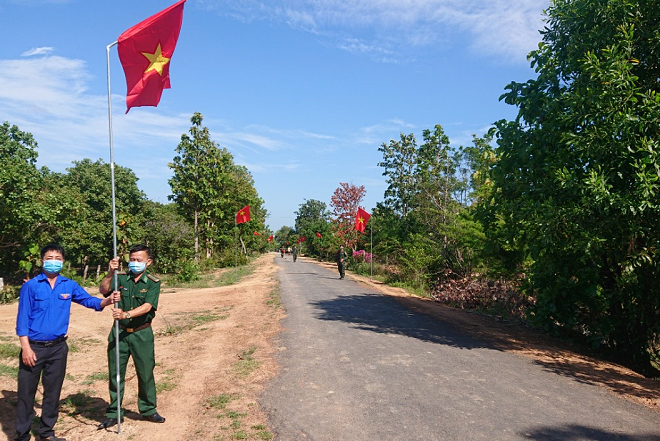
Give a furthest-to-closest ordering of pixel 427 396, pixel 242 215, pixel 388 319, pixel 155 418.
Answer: pixel 242 215 → pixel 388 319 → pixel 427 396 → pixel 155 418

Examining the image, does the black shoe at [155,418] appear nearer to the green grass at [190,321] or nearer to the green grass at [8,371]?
the green grass at [8,371]

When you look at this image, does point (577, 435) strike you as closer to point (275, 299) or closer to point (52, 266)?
point (52, 266)

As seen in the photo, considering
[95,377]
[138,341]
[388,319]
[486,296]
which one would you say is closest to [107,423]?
[138,341]

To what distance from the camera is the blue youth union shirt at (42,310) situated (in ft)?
14.3

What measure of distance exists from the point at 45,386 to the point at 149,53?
408 centimetres

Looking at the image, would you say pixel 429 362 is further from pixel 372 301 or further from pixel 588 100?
pixel 372 301

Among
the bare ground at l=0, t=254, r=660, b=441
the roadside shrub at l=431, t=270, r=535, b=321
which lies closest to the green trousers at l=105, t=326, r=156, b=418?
the bare ground at l=0, t=254, r=660, b=441

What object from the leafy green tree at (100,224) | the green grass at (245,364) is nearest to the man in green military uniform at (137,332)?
the green grass at (245,364)

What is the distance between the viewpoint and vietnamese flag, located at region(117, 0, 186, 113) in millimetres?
5535

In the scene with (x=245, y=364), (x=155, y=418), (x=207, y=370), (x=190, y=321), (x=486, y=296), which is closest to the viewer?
(x=155, y=418)

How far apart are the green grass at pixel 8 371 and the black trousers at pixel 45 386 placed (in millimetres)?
2882

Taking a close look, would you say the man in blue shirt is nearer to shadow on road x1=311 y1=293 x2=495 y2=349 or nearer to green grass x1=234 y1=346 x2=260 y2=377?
green grass x1=234 y1=346 x2=260 y2=377

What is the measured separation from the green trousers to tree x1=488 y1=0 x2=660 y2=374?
21.6 feet

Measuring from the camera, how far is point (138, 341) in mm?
4793
